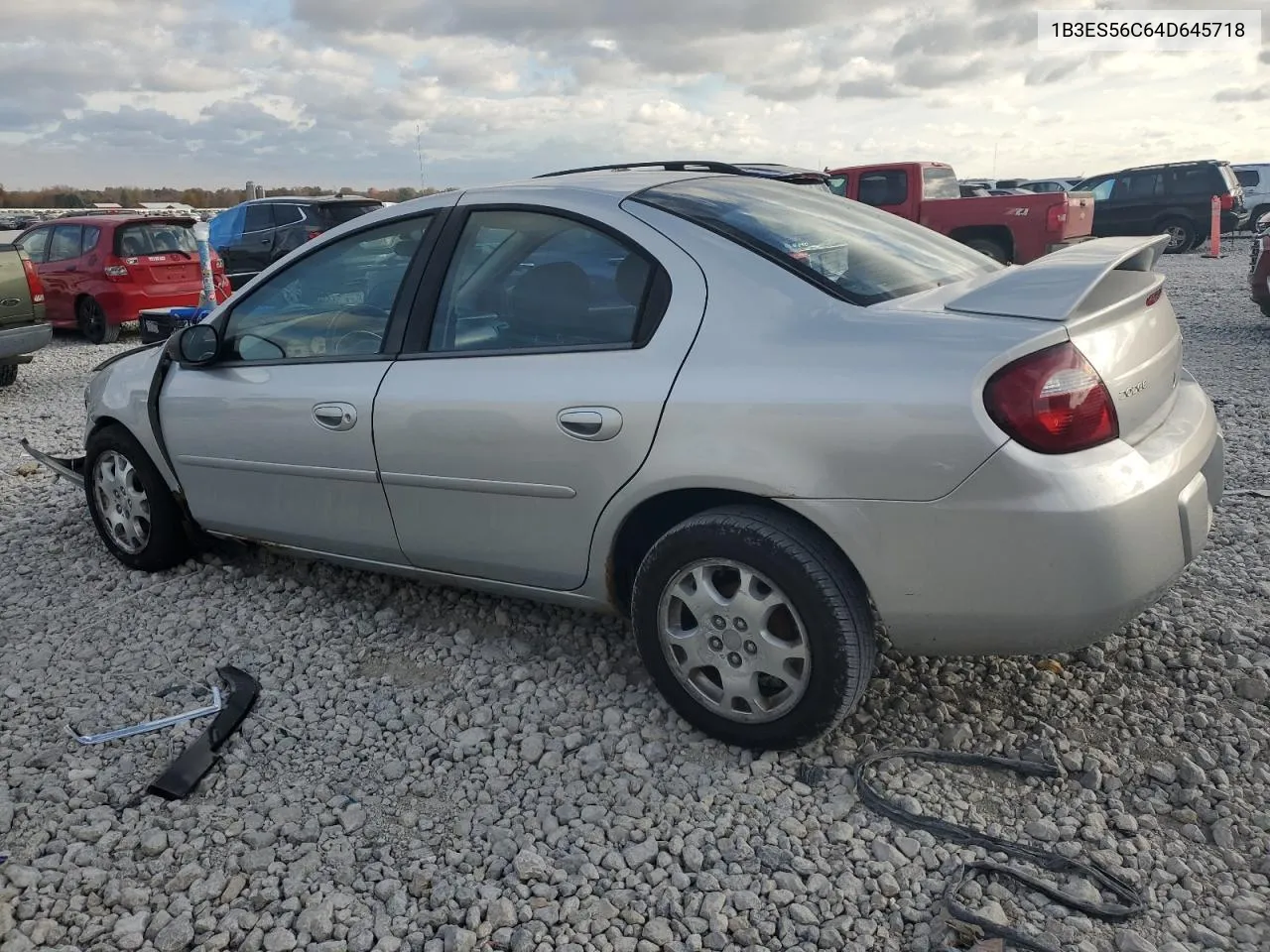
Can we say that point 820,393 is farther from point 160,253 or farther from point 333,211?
point 333,211

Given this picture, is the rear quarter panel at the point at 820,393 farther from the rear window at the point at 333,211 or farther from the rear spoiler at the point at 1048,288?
the rear window at the point at 333,211

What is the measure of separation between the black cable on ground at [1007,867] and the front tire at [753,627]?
0.91ft

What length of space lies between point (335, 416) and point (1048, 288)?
2.25 metres

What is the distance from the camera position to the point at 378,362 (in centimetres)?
342

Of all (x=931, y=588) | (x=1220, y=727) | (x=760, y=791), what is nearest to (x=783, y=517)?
(x=931, y=588)

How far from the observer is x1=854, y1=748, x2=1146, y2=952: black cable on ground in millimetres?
2246

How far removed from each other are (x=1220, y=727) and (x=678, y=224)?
211 cm

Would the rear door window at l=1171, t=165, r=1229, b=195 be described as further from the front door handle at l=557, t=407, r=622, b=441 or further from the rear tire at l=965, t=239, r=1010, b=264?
the front door handle at l=557, t=407, r=622, b=441

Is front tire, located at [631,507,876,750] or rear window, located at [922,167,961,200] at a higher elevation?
rear window, located at [922,167,961,200]

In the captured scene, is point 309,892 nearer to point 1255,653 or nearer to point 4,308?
point 1255,653

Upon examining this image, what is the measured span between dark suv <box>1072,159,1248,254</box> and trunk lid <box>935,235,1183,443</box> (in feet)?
65.2

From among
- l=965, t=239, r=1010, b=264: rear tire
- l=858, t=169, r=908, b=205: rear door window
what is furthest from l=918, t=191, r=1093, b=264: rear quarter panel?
l=858, t=169, r=908, b=205: rear door window

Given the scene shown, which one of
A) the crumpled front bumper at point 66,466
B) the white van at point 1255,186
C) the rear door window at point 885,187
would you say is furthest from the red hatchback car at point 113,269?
the white van at point 1255,186

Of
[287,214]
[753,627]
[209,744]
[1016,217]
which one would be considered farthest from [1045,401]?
[287,214]
